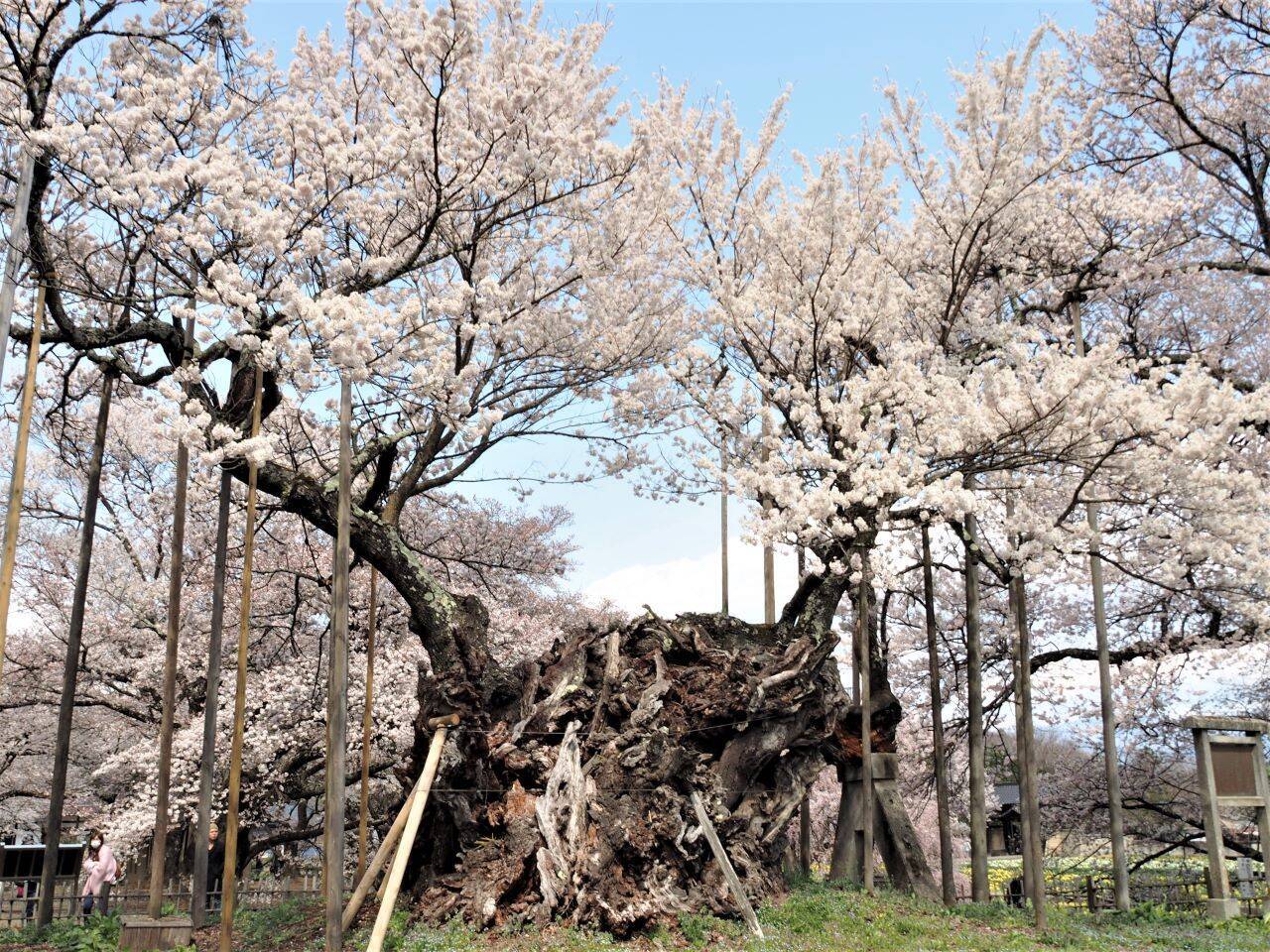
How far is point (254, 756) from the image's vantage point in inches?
703

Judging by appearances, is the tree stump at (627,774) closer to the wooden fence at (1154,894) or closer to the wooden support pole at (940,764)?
the wooden support pole at (940,764)

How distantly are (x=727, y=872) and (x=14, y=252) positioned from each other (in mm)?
9339

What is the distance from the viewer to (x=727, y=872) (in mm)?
10523

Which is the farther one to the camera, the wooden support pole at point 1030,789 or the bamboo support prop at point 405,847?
the wooden support pole at point 1030,789

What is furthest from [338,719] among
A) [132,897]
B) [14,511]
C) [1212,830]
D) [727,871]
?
[1212,830]

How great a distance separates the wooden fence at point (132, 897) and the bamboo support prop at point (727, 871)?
5998mm

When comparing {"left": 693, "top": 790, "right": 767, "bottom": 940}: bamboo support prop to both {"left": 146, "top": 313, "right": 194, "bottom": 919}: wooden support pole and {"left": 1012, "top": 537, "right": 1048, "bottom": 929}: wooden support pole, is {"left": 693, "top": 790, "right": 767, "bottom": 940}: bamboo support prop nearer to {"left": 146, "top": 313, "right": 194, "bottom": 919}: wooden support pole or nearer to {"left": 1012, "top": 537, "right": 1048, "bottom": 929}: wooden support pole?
{"left": 1012, "top": 537, "right": 1048, "bottom": 929}: wooden support pole

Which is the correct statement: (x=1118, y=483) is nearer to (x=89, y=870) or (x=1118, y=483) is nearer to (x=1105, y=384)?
(x=1105, y=384)

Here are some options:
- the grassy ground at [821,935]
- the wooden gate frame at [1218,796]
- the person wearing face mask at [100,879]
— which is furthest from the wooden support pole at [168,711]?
the wooden gate frame at [1218,796]

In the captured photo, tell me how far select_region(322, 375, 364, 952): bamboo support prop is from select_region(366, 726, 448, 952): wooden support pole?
385 millimetres

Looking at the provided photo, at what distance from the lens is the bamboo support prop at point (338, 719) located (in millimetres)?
8273

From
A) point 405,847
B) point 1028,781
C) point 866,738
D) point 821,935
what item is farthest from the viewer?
point 866,738

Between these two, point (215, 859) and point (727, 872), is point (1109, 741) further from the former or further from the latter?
point (215, 859)

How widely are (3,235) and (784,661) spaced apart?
10343mm
